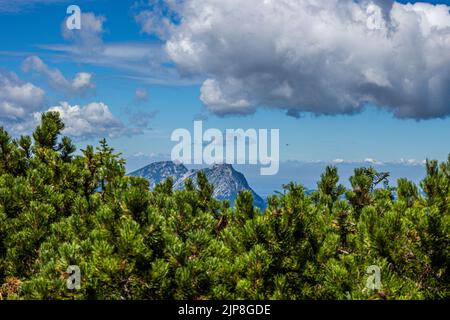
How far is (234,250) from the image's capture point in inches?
327

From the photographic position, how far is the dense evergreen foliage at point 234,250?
254 inches

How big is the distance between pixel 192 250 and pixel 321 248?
2.64 meters

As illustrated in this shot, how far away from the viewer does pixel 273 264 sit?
25.2ft

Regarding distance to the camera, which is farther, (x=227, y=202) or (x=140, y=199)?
(x=227, y=202)

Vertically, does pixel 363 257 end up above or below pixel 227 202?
below

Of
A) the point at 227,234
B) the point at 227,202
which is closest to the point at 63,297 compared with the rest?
the point at 227,234

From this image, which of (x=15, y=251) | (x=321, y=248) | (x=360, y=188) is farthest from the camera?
(x=360, y=188)

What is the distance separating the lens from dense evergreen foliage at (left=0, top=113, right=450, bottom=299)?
6449 mm

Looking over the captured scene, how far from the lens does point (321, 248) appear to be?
8.35m

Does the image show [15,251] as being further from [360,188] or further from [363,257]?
[360,188]
